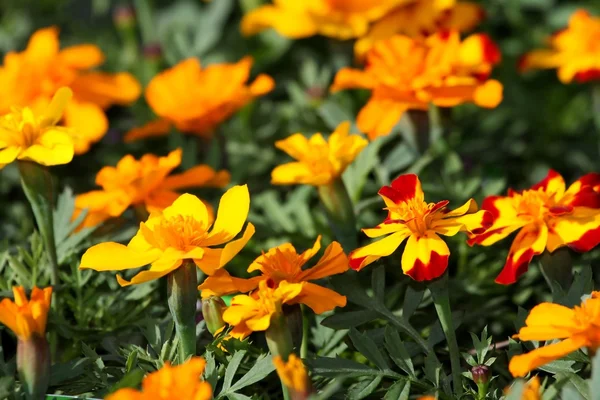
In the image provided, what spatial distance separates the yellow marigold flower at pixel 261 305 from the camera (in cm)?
68

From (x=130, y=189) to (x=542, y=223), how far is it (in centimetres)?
39

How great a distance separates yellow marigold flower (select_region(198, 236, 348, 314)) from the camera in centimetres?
72

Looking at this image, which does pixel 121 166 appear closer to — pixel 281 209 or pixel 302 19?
pixel 281 209

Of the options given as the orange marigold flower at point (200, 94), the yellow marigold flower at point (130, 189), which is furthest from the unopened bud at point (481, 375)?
the orange marigold flower at point (200, 94)

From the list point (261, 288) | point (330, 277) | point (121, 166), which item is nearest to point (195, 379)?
point (261, 288)

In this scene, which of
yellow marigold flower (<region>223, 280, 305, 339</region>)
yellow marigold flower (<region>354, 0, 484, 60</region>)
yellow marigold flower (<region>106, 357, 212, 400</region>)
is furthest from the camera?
yellow marigold flower (<region>354, 0, 484, 60</region>)

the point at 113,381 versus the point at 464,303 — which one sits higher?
the point at 113,381

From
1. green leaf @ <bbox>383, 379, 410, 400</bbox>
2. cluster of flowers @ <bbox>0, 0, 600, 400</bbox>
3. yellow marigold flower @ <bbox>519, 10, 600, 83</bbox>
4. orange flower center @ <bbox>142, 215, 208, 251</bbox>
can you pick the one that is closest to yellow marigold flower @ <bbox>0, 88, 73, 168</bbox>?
cluster of flowers @ <bbox>0, 0, 600, 400</bbox>

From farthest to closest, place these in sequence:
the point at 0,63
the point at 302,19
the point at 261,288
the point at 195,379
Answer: the point at 0,63
the point at 302,19
the point at 261,288
the point at 195,379

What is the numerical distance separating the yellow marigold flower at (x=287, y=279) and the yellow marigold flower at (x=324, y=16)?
1.56 ft

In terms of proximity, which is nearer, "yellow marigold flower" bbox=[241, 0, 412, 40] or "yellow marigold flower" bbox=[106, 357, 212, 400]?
"yellow marigold flower" bbox=[106, 357, 212, 400]

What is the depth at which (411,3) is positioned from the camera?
1.20m

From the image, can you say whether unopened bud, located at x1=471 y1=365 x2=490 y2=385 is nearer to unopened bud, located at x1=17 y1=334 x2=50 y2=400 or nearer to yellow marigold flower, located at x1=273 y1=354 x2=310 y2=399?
yellow marigold flower, located at x1=273 y1=354 x2=310 y2=399

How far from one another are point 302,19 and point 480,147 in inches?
11.2
